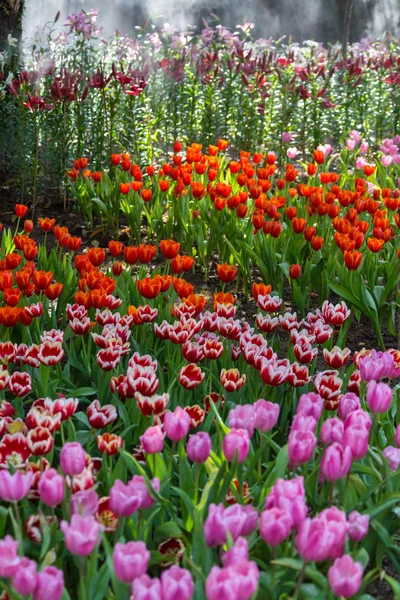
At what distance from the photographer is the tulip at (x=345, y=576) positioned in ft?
3.57

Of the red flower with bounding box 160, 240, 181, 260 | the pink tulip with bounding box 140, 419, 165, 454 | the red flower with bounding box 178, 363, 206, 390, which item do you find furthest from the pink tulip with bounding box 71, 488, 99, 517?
the red flower with bounding box 160, 240, 181, 260

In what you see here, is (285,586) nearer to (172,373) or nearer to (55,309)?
(172,373)

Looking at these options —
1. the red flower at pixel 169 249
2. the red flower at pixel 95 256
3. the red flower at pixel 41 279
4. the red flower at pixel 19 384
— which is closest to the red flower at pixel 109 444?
the red flower at pixel 19 384

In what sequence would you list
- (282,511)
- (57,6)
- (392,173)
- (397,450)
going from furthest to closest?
(57,6)
(392,173)
(397,450)
(282,511)

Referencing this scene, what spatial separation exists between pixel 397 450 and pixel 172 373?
0.81 meters

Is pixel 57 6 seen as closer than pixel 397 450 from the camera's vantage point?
No

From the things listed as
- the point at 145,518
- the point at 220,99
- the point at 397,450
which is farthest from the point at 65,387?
the point at 220,99

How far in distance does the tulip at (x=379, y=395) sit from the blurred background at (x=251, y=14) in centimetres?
1010

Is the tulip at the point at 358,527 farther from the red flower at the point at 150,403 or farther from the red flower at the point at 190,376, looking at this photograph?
the red flower at the point at 190,376

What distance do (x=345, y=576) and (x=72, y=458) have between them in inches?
20.2

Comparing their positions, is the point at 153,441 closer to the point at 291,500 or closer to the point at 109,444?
the point at 109,444

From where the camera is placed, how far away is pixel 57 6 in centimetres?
1066

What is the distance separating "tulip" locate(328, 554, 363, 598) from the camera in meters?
1.09

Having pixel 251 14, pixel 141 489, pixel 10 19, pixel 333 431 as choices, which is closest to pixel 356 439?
pixel 333 431
